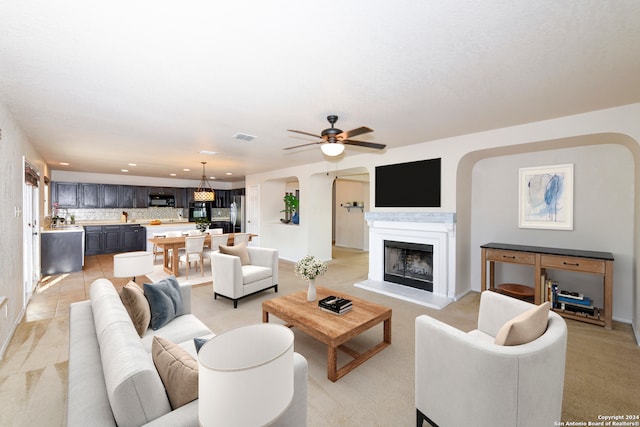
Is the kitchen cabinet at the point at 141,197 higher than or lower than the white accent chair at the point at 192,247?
higher

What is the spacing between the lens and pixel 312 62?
80.3 inches

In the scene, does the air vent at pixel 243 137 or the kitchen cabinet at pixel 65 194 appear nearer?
the air vent at pixel 243 137

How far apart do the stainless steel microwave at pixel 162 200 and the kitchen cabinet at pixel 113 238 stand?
1237mm

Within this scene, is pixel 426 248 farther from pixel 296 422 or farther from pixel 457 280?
pixel 296 422

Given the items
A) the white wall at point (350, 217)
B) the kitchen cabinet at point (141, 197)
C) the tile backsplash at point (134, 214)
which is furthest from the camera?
the white wall at point (350, 217)

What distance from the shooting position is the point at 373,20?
1.59 metres

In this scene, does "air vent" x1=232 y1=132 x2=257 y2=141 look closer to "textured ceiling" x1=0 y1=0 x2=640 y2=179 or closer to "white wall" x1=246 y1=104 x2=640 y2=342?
"textured ceiling" x1=0 y1=0 x2=640 y2=179

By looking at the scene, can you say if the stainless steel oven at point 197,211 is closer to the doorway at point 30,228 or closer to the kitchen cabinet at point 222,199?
the kitchen cabinet at point 222,199

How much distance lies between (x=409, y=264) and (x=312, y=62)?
386 cm

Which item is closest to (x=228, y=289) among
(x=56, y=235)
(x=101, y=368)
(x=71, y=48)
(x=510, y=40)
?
(x=101, y=368)

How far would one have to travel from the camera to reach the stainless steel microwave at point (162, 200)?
9.22 meters

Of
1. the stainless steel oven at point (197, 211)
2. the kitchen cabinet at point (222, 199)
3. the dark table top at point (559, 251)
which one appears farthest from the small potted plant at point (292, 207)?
the dark table top at point (559, 251)

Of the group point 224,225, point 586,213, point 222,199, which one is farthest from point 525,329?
point 222,199

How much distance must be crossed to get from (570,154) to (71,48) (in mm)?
5431
